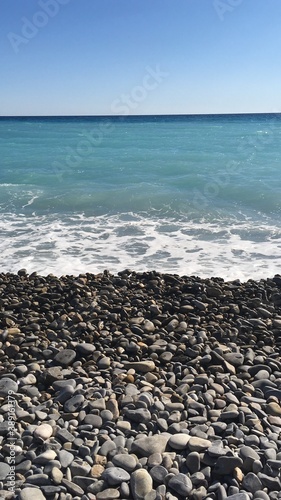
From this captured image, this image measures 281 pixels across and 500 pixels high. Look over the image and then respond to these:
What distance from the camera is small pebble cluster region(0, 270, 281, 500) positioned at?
12.3ft

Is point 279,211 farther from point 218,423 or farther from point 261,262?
point 218,423

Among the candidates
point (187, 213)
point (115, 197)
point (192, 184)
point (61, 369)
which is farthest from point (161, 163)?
point (61, 369)

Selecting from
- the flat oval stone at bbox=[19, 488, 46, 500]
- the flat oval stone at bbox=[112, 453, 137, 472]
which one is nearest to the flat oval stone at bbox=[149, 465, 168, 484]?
the flat oval stone at bbox=[112, 453, 137, 472]

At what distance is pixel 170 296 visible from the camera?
24.8ft

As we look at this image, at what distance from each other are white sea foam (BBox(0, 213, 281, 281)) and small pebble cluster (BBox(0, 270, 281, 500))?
1.85m

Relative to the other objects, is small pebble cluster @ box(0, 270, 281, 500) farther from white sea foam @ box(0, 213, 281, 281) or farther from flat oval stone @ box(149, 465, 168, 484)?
white sea foam @ box(0, 213, 281, 281)

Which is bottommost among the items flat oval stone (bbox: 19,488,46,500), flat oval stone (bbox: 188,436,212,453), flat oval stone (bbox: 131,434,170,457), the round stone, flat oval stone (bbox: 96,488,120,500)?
flat oval stone (bbox: 96,488,120,500)

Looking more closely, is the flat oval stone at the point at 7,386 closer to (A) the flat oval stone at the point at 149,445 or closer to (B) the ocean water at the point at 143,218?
(A) the flat oval stone at the point at 149,445

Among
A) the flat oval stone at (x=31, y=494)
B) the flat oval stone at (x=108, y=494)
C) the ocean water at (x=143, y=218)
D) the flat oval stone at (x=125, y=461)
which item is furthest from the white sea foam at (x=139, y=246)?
the flat oval stone at (x=31, y=494)

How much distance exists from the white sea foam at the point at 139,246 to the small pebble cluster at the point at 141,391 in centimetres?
185

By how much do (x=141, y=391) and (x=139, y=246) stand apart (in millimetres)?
6548

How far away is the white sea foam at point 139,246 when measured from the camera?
32.3ft

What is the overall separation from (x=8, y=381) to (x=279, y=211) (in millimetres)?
11669

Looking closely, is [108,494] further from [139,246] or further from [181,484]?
[139,246]
